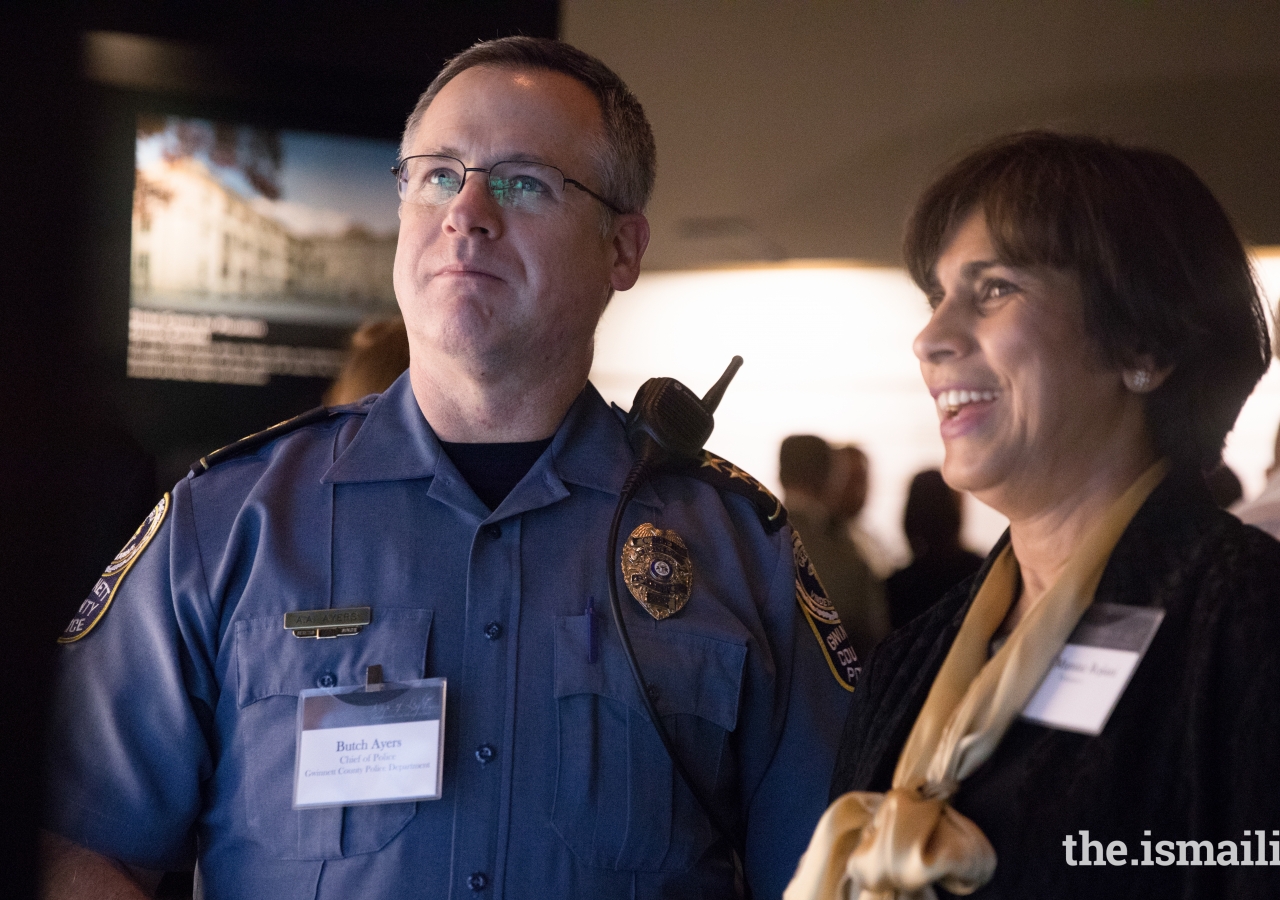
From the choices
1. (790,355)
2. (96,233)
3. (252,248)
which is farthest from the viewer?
(790,355)

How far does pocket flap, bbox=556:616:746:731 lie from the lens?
1411 mm

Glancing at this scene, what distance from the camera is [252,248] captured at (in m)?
3.19

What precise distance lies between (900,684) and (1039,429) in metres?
0.35

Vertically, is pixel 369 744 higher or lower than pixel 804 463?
lower

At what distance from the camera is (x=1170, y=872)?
0.99 m

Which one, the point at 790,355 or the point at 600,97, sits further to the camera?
the point at 790,355

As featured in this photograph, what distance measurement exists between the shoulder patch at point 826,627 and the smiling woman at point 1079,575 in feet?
0.55

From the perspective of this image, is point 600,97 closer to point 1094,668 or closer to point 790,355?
point 1094,668

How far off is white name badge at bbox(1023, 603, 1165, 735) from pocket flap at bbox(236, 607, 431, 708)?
2.32 ft

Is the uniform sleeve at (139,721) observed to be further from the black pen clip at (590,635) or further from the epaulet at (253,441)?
the black pen clip at (590,635)

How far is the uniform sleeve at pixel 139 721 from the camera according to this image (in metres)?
1.35

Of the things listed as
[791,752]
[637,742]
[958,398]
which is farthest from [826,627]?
[958,398]

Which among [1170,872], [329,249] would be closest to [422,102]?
[1170,872]

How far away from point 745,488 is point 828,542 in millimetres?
2548
